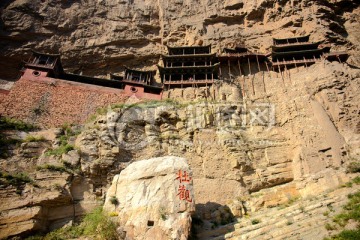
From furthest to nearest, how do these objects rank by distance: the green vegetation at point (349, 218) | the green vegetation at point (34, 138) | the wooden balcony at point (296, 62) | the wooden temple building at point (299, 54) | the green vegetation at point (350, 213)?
the wooden temple building at point (299, 54)
the wooden balcony at point (296, 62)
the green vegetation at point (34, 138)
the green vegetation at point (350, 213)
the green vegetation at point (349, 218)

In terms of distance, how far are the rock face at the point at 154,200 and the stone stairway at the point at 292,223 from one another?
83.7 inches

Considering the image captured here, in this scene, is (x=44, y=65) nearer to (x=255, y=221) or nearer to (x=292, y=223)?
(x=255, y=221)

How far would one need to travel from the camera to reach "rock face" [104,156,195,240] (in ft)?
36.4

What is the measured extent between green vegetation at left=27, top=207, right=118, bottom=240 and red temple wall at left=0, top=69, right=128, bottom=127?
8.47 m

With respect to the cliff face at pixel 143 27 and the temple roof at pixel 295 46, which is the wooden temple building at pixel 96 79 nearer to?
the cliff face at pixel 143 27

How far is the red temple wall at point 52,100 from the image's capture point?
20422 mm

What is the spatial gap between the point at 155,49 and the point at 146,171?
2182 centimetres

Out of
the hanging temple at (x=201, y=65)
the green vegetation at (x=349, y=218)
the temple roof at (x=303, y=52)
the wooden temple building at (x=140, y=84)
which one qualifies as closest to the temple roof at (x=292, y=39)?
the hanging temple at (x=201, y=65)

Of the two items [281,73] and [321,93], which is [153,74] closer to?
[281,73]

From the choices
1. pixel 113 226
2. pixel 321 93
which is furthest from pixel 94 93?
pixel 321 93

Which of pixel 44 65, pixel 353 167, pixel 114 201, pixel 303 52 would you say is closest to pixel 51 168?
pixel 114 201

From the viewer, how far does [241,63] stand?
28422 mm

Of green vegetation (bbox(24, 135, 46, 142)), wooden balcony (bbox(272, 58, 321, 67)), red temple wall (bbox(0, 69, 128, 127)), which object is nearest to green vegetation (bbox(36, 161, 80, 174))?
green vegetation (bbox(24, 135, 46, 142))

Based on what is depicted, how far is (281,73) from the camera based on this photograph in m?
26.1
